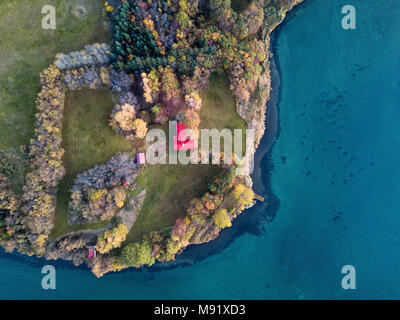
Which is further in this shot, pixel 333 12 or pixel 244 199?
pixel 333 12

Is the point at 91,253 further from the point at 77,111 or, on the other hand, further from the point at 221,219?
the point at 77,111

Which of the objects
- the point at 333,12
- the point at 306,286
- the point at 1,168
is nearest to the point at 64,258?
the point at 1,168

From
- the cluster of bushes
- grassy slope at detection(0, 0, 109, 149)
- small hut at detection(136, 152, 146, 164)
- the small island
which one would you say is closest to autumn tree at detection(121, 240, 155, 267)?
the small island

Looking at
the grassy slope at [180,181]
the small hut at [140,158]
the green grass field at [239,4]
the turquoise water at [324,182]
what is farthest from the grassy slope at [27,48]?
the turquoise water at [324,182]

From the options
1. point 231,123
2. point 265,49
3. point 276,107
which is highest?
point 265,49

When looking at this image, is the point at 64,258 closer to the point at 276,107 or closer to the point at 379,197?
the point at 276,107

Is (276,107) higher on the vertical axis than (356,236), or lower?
higher

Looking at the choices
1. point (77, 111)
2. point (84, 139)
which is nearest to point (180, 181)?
point (84, 139)
